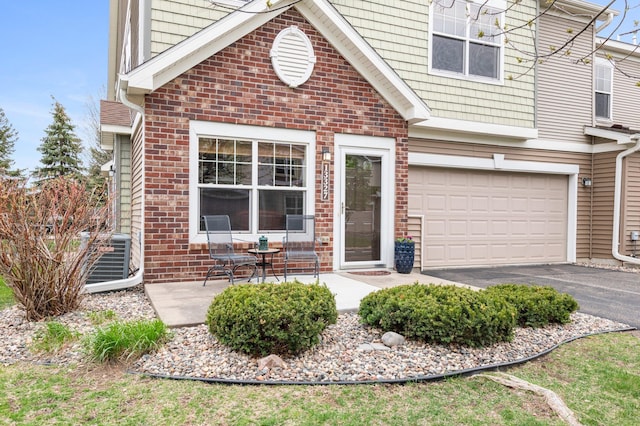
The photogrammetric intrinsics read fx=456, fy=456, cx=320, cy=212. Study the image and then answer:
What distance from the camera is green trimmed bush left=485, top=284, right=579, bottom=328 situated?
478 cm

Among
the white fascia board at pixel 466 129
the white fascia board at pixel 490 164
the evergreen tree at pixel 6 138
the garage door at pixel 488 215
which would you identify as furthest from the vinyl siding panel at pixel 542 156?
the evergreen tree at pixel 6 138

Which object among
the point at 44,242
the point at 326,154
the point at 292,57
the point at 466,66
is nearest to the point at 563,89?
the point at 466,66

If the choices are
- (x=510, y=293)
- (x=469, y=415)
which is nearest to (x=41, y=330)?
(x=469, y=415)

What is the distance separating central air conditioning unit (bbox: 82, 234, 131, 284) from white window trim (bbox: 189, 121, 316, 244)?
0.95 m

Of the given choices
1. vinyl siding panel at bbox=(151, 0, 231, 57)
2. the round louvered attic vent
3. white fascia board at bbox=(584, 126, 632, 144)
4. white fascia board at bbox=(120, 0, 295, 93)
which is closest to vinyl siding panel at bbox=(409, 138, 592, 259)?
white fascia board at bbox=(584, 126, 632, 144)

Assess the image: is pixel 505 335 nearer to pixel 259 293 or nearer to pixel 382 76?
pixel 259 293

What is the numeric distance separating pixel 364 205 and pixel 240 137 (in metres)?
2.49

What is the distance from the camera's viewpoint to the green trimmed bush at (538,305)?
4.78 m

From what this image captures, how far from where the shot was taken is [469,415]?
9.65 feet

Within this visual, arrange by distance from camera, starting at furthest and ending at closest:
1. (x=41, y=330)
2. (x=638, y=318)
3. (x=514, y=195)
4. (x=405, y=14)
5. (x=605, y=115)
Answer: (x=605, y=115) → (x=514, y=195) → (x=405, y=14) → (x=638, y=318) → (x=41, y=330)

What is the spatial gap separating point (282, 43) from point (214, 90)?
1.34 m

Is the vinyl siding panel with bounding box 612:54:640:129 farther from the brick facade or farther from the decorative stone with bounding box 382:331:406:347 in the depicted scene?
the decorative stone with bounding box 382:331:406:347

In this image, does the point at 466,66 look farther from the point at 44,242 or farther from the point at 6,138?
the point at 6,138

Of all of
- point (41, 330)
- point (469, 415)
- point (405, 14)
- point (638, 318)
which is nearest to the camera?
point (469, 415)
